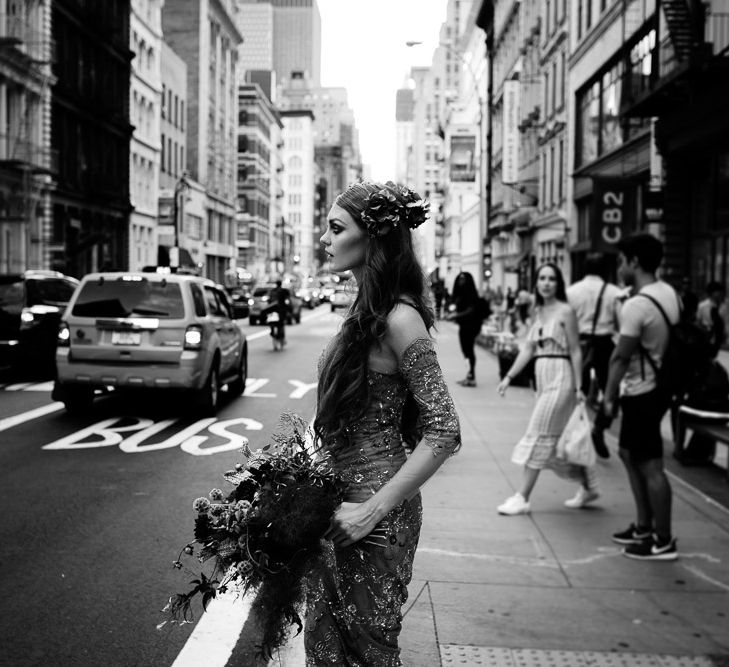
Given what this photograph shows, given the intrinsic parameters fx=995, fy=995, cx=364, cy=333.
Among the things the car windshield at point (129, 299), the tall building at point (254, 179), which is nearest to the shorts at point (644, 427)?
the car windshield at point (129, 299)

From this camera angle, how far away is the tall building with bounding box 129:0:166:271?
196 feet

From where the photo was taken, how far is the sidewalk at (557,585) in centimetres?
474

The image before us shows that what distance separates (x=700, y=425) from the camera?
30.6ft

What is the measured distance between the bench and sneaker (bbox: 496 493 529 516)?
198cm

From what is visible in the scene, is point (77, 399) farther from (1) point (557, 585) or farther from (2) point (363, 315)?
(2) point (363, 315)

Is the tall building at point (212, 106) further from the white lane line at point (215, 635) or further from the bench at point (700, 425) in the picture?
the white lane line at point (215, 635)

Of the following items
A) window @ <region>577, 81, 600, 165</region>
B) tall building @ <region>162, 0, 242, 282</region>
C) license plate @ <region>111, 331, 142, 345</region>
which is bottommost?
license plate @ <region>111, 331, 142, 345</region>

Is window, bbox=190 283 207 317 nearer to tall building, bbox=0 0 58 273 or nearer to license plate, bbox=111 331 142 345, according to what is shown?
license plate, bbox=111 331 142 345

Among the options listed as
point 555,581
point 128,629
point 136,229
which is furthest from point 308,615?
point 136,229

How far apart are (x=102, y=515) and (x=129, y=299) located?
5.91 metres

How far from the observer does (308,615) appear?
2967 mm

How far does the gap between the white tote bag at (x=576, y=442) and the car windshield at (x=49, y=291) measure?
1200 cm

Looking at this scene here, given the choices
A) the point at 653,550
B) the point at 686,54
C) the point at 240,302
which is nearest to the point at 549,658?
the point at 653,550

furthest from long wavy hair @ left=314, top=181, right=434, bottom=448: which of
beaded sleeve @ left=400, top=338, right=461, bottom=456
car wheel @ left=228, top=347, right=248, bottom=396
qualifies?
car wheel @ left=228, top=347, right=248, bottom=396
